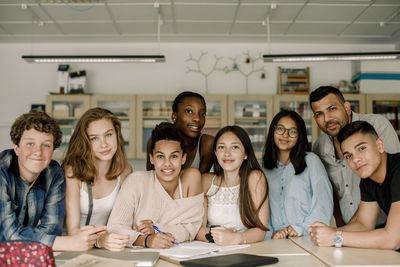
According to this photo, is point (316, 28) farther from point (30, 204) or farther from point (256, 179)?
point (30, 204)

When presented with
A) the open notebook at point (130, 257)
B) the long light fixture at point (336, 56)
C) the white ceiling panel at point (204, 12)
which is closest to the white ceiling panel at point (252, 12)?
the white ceiling panel at point (204, 12)

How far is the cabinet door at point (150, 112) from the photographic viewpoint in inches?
201

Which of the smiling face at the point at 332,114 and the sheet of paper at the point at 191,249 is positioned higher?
the smiling face at the point at 332,114

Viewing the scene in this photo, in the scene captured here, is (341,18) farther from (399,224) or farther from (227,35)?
(399,224)

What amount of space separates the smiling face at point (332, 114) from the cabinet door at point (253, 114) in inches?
98.1

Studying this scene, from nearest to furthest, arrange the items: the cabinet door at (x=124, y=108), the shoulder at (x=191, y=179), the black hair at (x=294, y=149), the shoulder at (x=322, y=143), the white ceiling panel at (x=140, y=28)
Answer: the shoulder at (x=191, y=179)
the black hair at (x=294, y=149)
the shoulder at (x=322, y=143)
the white ceiling panel at (x=140, y=28)
the cabinet door at (x=124, y=108)

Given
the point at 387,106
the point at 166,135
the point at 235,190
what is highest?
the point at 387,106

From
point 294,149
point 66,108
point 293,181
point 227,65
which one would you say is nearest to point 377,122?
point 294,149

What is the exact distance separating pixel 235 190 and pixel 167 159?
0.47 meters

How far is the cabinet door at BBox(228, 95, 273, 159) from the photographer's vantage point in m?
5.13

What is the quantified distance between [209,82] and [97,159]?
11.5 ft

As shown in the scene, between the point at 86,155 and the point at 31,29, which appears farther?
the point at 31,29

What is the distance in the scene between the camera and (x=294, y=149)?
8.05 feet

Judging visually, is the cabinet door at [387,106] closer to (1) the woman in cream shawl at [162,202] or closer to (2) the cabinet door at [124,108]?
(2) the cabinet door at [124,108]
